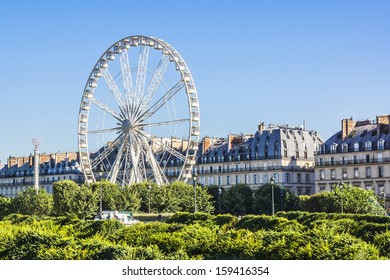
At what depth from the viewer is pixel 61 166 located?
110688 mm

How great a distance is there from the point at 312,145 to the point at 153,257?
243ft

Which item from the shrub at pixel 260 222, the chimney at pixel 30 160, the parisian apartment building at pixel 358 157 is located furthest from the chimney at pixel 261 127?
the shrub at pixel 260 222

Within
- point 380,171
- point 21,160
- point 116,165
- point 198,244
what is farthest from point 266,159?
point 198,244

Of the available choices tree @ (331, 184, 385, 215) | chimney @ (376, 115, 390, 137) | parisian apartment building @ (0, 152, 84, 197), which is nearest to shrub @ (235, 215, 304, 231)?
tree @ (331, 184, 385, 215)

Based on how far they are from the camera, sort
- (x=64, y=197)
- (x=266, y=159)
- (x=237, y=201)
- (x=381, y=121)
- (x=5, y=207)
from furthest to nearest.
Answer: (x=266, y=159) → (x=5, y=207) → (x=381, y=121) → (x=237, y=201) → (x=64, y=197)

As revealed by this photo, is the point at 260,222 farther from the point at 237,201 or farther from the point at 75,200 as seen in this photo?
the point at 237,201

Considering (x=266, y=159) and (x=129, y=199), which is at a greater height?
(x=266, y=159)

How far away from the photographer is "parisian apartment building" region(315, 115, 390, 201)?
74.6 meters

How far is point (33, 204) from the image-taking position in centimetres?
7006

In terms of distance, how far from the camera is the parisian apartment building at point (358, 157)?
245ft

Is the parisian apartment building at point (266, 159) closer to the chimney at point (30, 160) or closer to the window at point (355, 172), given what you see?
the window at point (355, 172)

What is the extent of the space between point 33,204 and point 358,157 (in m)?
31.2

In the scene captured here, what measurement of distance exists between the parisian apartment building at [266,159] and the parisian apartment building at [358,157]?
4.08 m
